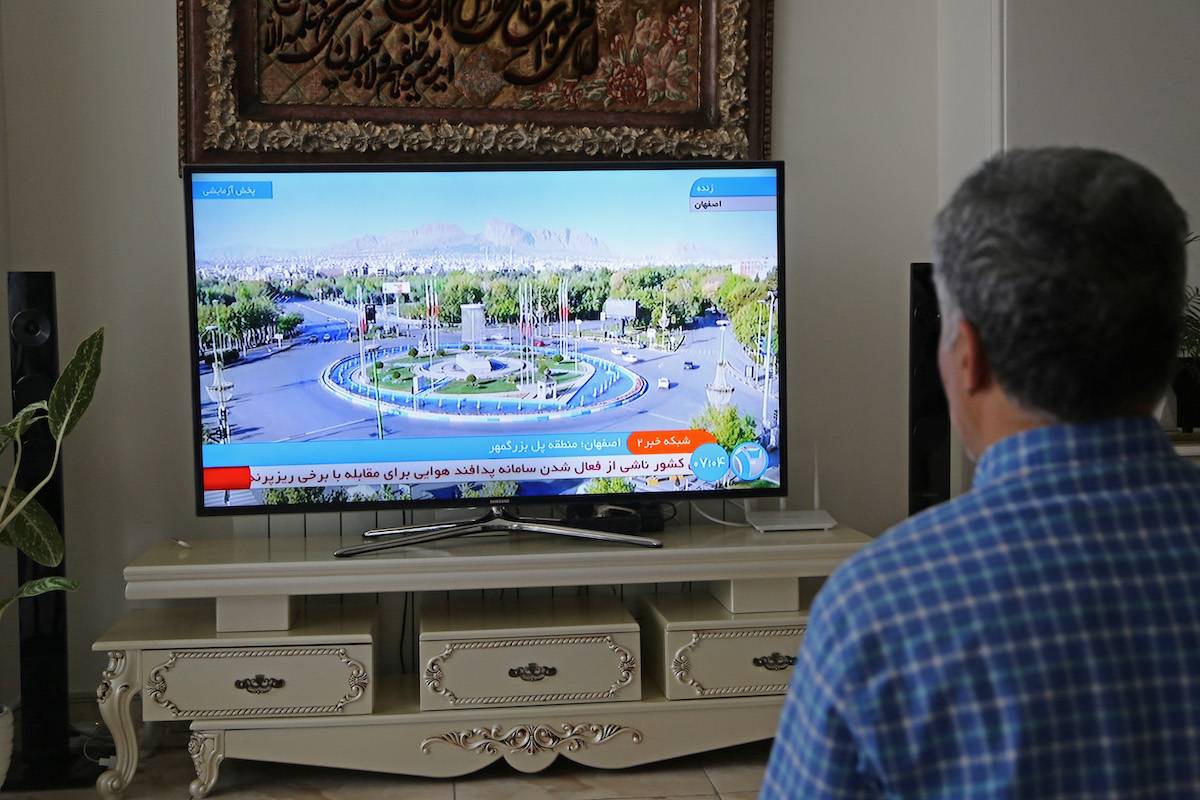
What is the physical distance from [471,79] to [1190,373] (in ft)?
7.20

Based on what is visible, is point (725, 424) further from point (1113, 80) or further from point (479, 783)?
point (1113, 80)

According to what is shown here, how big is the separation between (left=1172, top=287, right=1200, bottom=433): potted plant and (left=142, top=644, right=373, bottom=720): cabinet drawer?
235cm

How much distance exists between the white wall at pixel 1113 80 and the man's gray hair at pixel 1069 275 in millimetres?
2666

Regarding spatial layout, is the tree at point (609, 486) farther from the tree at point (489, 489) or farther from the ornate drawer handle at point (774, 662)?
the ornate drawer handle at point (774, 662)

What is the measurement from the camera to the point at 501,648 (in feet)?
9.87

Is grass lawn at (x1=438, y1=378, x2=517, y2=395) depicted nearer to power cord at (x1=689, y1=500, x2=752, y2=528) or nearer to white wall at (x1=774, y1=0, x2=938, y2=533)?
power cord at (x1=689, y1=500, x2=752, y2=528)

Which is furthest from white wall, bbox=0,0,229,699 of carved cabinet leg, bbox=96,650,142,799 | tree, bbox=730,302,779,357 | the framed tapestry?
tree, bbox=730,302,779,357

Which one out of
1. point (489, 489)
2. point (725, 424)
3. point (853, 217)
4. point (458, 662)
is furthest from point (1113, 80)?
point (458, 662)

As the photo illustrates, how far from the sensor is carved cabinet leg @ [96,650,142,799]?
114 inches

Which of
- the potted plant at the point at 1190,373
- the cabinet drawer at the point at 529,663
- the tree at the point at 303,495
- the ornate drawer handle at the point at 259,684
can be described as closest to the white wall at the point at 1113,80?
the potted plant at the point at 1190,373

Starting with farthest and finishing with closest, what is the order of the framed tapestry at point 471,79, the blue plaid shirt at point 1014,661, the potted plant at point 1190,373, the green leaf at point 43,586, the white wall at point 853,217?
the white wall at point 853,217 → the framed tapestry at point 471,79 → the potted plant at point 1190,373 → the green leaf at point 43,586 → the blue plaid shirt at point 1014,661

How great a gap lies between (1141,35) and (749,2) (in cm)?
113

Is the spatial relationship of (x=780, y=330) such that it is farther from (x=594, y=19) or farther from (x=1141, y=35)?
(x=1141, y=35)

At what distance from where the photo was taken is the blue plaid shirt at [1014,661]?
31.8 inches
